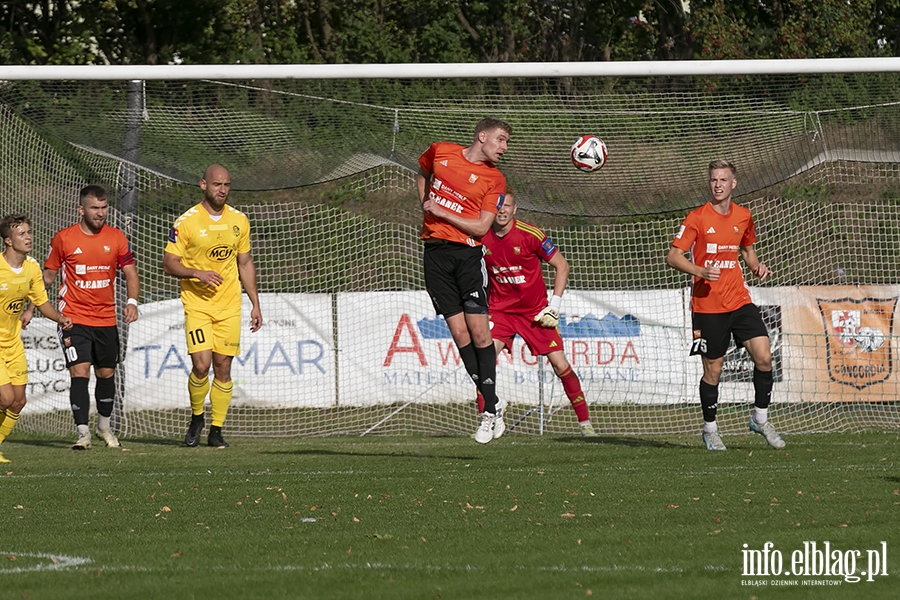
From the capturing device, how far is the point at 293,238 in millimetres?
15336

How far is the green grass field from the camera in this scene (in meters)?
4.26

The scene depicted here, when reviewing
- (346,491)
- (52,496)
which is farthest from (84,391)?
(346,491)

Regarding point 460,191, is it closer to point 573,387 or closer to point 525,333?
point 525,333

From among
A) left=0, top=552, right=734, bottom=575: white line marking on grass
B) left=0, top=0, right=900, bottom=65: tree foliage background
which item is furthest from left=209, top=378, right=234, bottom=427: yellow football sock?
left=0, top=0, right=900, bottom=65: tree foliage background

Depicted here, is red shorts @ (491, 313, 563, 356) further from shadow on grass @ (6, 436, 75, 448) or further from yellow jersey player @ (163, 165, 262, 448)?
shadow on grass @ (6, 436, 75, 448)

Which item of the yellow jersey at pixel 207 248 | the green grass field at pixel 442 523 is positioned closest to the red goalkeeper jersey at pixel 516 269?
the green grass field at pixel 442 523

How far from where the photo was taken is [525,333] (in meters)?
10.4

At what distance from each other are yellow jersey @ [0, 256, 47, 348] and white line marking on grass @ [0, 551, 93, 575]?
456cm

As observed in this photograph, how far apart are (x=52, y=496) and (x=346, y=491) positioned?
165cm

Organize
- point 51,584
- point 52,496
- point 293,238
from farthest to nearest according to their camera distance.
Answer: point 293,238 → point 52,496 → point 51,584

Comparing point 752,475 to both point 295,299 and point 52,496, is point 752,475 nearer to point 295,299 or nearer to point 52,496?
point 52,496

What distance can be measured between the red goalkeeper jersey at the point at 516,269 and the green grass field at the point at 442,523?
5.49 feet

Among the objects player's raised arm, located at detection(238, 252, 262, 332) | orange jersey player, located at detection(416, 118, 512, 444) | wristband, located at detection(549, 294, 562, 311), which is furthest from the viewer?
player's raised arm, located at detection(238, 252, 262, 332)

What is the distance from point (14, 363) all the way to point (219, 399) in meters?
1.78
